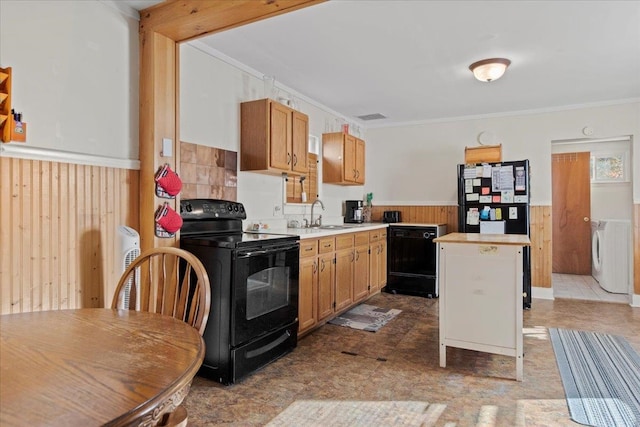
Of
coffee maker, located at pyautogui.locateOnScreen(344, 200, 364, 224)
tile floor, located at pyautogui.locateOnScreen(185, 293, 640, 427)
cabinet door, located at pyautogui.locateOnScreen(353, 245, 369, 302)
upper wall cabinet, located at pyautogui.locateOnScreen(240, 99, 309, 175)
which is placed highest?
upper wall cabinet, located at pyautogui.locateOnScreen(240, 99, 309, 175)

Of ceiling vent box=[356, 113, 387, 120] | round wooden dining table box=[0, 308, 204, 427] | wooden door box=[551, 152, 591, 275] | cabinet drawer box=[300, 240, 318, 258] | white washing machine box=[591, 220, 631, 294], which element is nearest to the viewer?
round wooden dining table box=[0, 308, 204, 427]

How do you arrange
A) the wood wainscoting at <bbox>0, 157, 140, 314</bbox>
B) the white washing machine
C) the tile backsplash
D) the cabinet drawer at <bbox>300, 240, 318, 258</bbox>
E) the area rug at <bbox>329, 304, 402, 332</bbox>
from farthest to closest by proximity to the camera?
the white washing machine
the area rug at <bbox>329, 304, 402, 332</bbox>
the cabinet drawer at <bbox>300, 240, 318, 258</bbox>
the tile backsplash
the wood wainscoting at <bbox>0, 157, 140, 314</bbox>

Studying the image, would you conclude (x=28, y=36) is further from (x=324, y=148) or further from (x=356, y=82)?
(x=324, y=148)

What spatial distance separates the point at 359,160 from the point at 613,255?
3808 millimetres

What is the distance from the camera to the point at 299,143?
12.6ft

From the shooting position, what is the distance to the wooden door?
20.7 feet

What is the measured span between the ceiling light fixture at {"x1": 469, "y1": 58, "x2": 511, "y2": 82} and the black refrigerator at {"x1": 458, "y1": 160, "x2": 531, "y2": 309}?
1.40 meters

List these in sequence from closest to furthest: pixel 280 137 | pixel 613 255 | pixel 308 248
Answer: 1. pixel 308 248
2. pixel 280 137
3. pixel 613 255

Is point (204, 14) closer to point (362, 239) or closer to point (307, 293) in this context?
point (307, 293)

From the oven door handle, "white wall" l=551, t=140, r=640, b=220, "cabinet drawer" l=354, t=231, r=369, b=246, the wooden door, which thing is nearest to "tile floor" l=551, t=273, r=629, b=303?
the wooden door

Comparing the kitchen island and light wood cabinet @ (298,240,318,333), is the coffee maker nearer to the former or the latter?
light wood cabinet @ (298,240,318,333)

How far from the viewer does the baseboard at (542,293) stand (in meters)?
4.88

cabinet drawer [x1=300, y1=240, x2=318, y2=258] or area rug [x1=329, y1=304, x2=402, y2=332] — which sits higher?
cabinet drawer [x1=300, y1=240, x2=318, y2=258]

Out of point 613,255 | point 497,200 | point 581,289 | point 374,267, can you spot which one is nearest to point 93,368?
point 374,267
